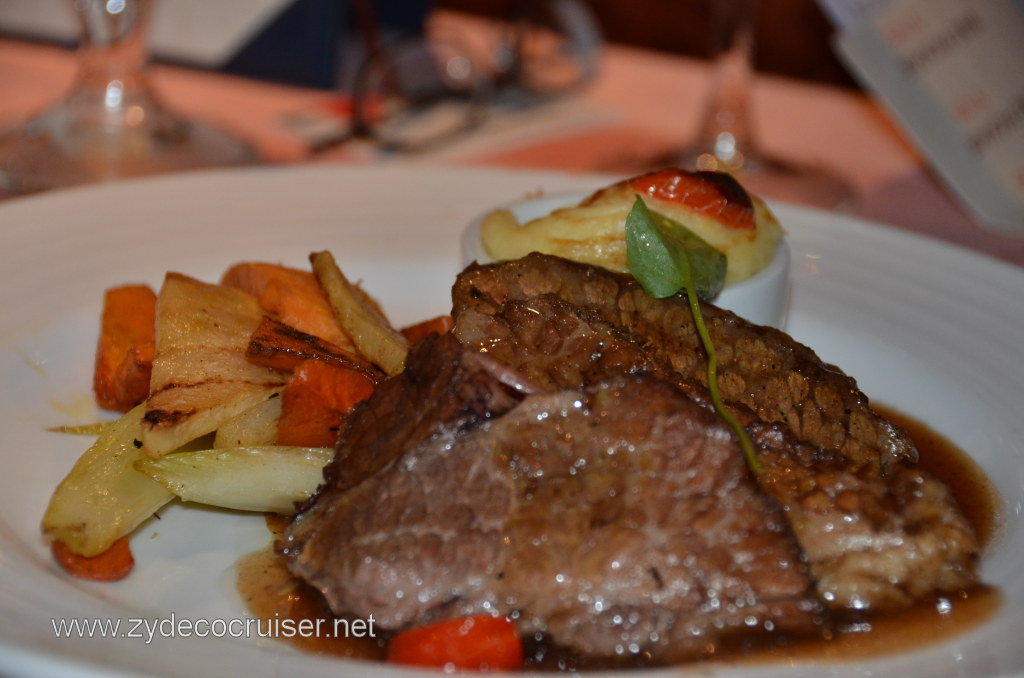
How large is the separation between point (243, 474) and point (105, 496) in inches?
11.0

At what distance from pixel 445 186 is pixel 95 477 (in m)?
1.81

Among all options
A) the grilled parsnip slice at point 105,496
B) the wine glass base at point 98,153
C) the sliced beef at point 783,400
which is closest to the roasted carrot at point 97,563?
the grilled parsnip slice at point 105,496

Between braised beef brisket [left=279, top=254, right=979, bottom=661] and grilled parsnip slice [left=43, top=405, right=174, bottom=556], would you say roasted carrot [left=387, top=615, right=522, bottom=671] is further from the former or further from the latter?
grilled parsnip slice [left=43, top=405, right=174, bottom=556]

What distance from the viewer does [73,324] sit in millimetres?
2830

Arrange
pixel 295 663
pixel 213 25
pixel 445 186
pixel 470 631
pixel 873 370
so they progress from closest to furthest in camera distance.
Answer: pixel 295 663 < pixel 470 631 < pixel 873 370 < pixel 445 186 < pixel 213 25

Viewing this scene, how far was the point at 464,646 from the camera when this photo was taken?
5.87 ft

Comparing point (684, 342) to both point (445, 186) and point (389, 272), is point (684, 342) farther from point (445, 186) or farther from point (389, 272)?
point (445, 186)

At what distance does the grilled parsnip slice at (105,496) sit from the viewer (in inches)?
81.4

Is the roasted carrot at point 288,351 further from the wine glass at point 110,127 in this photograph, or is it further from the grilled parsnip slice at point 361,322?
the wine glass at point 110,127

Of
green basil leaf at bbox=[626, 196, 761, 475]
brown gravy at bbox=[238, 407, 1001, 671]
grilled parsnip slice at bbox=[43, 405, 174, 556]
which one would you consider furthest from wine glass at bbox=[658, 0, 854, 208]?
grilled parsnip slice at bbox=[43, 405, 174, 556]

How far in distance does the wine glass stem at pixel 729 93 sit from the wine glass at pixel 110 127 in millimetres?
1899

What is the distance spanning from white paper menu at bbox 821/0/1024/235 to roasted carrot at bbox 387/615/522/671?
2963 millimetres

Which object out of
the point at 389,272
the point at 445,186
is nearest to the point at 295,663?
the point at 389,272

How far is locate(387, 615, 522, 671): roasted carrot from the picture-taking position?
1.78 m
